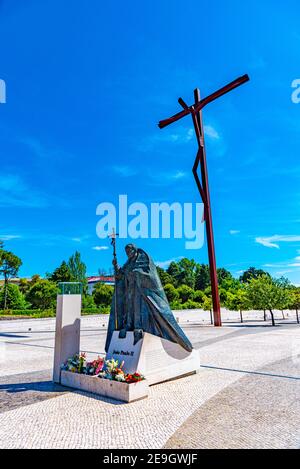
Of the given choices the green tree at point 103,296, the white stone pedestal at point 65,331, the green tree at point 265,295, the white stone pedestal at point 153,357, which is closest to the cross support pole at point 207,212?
the green tree at point 265,295

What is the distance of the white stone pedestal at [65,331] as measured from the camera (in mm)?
7379

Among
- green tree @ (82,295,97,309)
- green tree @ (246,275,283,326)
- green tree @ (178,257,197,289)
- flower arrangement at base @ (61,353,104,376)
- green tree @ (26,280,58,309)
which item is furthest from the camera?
green tree @ (178,257,197,289)

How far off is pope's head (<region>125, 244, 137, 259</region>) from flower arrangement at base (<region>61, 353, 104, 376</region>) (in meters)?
2.59

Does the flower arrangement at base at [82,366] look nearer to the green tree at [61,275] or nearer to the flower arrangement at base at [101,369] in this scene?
the flower arrangement at base at [101,369]

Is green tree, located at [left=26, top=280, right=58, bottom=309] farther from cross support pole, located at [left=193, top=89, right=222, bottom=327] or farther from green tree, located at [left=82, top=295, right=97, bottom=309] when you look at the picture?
cross support pole, located at [left=193, top=89, right=222, bottom=327]

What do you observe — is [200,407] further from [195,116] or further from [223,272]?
[223,272]

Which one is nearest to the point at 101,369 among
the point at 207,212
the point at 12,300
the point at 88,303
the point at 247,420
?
the point at 247,420

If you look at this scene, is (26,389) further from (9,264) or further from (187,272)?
(187,272)

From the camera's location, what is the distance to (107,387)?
20.5 feet

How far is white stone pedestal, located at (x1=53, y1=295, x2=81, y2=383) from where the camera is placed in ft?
24.2

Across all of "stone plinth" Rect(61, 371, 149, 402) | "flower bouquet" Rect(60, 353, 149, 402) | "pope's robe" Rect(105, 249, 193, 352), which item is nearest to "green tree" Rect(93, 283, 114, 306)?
"pope's robe" Rect(105, 249, 193, 352)

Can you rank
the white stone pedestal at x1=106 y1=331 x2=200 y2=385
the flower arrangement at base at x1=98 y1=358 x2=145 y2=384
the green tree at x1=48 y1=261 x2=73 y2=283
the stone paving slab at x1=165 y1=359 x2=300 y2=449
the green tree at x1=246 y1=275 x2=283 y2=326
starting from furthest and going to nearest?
1. the green tree at x1=48 y1=261 x2=73 y2=283
2. the green tree at x1=246 y1=275 x2=283 y2=326
3. the white stone pedestal at x1=106 y1=331 x2=200 y2=385
4. the flower arrangement at base at x1=98 y1=358 x2=145 y2=384
5. the stone paving slab at x1=165 y1=359 x2=300 y2=449
